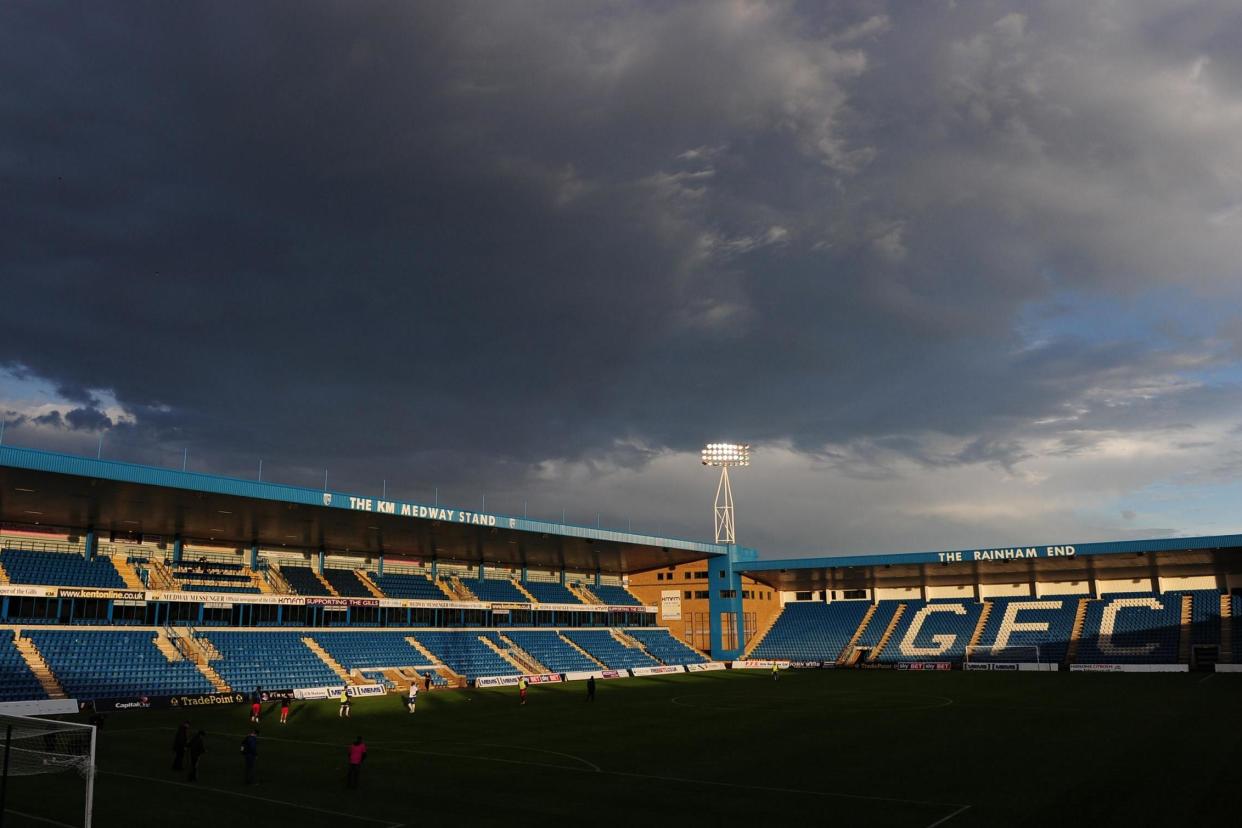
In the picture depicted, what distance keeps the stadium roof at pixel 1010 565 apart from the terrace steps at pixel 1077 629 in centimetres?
305

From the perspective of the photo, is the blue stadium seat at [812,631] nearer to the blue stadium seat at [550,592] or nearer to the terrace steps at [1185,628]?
the blue stadium seat at [550,592]

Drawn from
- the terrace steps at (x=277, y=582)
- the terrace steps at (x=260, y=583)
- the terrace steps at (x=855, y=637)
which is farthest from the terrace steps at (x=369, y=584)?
the terrace steps at (x=855, y=637)

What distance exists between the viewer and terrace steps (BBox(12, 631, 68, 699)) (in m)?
47.4

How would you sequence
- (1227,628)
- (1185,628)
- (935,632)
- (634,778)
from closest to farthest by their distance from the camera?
(634,778) → (1227,628) → (1185,628) → (935,632)

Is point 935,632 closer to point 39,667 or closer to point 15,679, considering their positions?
point 39,667

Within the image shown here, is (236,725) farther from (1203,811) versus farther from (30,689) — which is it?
(1203,811)

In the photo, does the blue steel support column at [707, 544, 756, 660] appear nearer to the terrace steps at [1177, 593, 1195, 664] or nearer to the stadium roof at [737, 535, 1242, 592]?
the stadium roof at [737, 535, 1242, 592]

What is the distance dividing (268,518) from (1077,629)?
74.2m

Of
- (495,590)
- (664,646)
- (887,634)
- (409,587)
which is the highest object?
(409,587)

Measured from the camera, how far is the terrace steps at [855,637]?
299 feet

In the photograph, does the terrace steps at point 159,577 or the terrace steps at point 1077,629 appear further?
the terrace steps at point 1077,629

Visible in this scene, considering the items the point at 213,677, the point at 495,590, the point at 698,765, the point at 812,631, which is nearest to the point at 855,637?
the point at 812,631

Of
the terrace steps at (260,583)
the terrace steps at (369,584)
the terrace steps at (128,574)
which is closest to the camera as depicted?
the terrace steps at (128,574)

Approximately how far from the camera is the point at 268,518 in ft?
205
